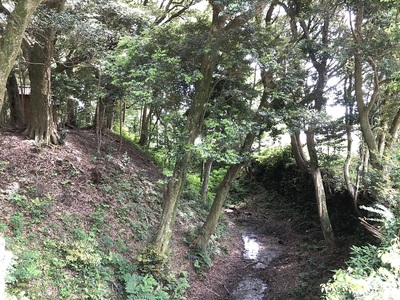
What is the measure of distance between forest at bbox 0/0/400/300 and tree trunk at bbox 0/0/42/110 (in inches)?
0.7

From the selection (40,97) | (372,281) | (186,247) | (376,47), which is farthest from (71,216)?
(376,47)

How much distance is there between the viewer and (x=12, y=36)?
476cm

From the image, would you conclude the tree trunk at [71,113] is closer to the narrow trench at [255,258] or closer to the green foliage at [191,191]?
the green foliage at [191,191]

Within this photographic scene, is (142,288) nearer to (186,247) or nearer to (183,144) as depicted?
(186,247)

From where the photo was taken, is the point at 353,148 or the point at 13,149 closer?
the point at 13,149

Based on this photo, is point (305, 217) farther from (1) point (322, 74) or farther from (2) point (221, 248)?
(1) point (322, 74)

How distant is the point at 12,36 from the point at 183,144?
425 centimetres

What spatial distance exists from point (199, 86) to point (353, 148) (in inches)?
242

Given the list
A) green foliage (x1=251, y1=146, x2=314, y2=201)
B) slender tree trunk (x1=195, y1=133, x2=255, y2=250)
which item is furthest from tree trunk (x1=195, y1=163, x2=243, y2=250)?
green foliage (x1=251, y1=146, x2=314, y2=201)

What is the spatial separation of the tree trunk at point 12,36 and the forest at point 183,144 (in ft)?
0.06

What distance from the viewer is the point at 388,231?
514cm

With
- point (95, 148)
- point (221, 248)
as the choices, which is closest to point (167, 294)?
point (221, 248)

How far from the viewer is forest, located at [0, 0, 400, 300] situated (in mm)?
5883

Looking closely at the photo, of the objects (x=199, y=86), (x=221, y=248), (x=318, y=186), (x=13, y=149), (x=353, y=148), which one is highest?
(x=199, y=86)
